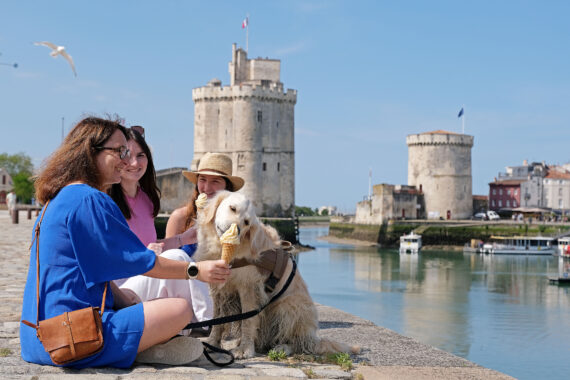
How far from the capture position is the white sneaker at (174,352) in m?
3.29

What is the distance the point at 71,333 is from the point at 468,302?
62.6ft

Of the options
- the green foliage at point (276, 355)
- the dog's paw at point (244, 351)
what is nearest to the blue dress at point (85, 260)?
the dog's paw at point (244, 351)

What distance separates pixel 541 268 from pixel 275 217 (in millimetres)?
17930

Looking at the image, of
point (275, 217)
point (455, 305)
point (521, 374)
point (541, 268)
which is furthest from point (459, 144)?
point (521, 374)

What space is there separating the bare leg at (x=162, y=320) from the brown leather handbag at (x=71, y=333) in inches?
8.0

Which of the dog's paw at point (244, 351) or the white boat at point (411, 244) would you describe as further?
the white boat at point (411, 244)

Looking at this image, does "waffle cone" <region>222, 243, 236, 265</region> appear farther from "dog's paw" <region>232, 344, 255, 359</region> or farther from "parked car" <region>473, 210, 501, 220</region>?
"parked car" <region>473, 210, 501, 220</region>

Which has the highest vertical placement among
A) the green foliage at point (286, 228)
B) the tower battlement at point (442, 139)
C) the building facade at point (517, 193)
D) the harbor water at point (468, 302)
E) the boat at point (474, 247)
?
the tower battlement at point (442, 139)

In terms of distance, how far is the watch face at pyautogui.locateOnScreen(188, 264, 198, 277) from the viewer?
3207 millimetres

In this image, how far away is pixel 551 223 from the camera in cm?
4869

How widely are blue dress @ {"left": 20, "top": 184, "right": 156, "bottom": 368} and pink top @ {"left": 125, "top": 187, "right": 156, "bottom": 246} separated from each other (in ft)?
6.05

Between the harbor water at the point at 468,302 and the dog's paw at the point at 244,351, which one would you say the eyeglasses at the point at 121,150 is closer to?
the dog's paw at the point at 244,351

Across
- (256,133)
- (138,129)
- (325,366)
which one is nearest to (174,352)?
(325,366)

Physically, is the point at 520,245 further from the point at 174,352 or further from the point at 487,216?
the point at 174,352
